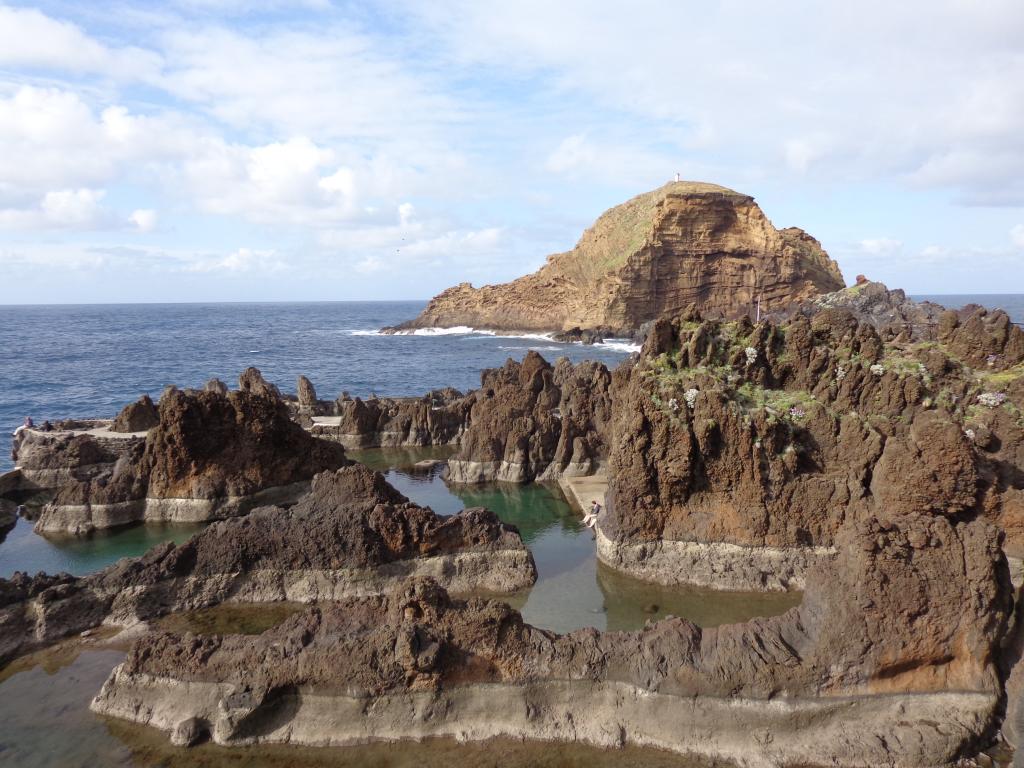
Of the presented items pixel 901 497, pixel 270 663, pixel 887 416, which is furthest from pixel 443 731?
pixel 887 416

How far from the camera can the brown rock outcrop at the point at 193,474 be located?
95.7 feet

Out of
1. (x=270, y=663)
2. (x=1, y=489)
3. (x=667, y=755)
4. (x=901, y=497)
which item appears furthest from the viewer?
(x=1, y=489)

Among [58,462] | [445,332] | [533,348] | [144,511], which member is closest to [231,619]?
[144,511]

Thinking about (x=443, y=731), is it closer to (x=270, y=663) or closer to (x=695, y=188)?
(x=270, y=663)

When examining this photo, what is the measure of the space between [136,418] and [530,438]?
2464 centimetres

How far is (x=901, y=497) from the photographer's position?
20.3 m

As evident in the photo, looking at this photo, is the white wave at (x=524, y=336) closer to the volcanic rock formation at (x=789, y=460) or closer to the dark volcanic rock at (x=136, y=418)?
the dark volcanic rock at (x=136, y=418)

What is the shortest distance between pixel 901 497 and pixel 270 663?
18.3 m

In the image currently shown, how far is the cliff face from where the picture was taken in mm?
107562

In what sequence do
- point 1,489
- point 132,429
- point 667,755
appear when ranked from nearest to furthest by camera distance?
point 667,755 → point 1,489 → point 132,429

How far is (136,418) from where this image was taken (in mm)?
41062

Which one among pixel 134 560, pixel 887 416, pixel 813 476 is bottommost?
pixel 134 560

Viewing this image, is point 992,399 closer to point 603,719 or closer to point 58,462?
point 603,719

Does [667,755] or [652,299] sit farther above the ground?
[652,299]
